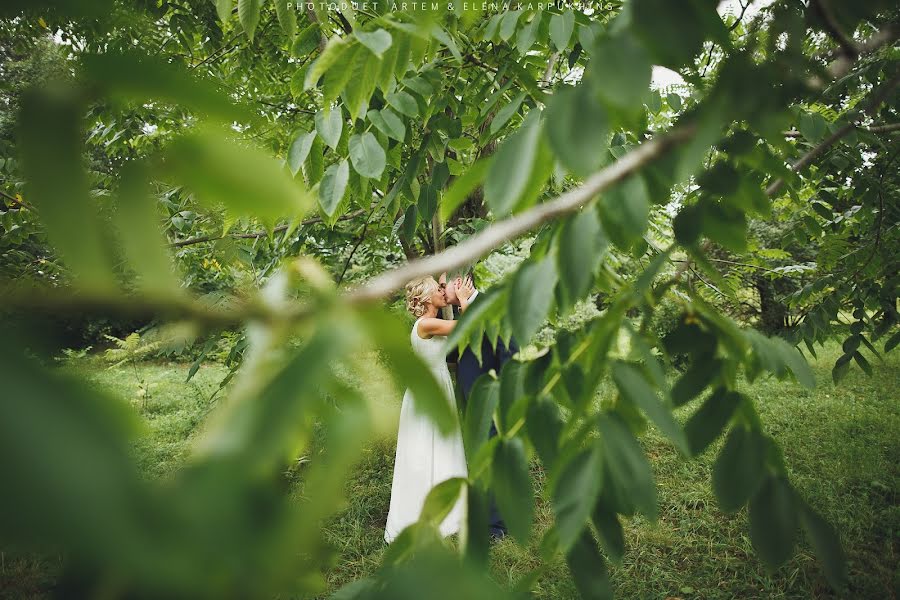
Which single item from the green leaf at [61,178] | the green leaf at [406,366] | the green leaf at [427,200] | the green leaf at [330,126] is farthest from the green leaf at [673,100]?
the green leaf at [61,178]

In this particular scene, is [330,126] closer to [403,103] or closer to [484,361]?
[403,103]

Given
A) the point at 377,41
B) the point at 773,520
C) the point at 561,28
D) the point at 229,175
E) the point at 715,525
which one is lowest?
the point at 715,525

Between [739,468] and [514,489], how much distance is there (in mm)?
265

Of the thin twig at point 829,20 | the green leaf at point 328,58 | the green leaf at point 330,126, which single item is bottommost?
the thin twig at point 829,20

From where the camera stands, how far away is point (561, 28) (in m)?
1.41

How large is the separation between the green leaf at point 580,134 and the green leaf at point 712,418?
368mm

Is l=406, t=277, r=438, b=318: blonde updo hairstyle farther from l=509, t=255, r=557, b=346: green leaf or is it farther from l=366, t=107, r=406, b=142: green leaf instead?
l=509, t=255, r=557, b=346: green leaf

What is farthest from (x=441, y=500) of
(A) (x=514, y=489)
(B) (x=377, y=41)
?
(B) (x=377, y=41)

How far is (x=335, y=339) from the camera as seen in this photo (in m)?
0.28

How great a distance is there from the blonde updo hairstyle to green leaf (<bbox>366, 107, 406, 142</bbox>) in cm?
224

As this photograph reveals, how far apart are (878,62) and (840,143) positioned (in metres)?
0.32

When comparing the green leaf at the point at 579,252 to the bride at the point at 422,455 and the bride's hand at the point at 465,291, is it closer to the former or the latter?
the bride's hand at the point at 465,291

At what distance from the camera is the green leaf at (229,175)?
289mm

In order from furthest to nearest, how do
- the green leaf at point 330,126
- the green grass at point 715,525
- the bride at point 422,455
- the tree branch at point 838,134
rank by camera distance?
1. the bride at point 422,455
2. the green grass at point 715,525
3. the green leaf at point 330,126
4. the tree branch at point 838,134
